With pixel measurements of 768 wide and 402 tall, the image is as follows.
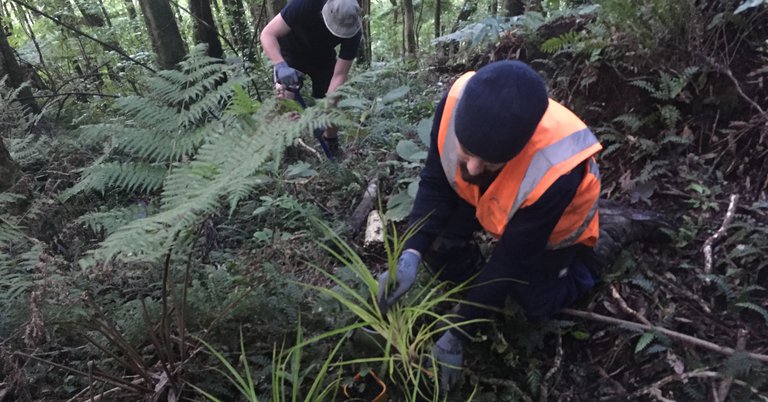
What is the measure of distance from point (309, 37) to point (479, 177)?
305 cm

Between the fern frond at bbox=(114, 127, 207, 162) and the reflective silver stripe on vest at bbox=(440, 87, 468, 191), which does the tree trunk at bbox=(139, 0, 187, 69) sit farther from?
the reflective silver stripe on vest at bbox=(440, 87, 468, 191)

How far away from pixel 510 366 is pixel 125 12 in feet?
41.1


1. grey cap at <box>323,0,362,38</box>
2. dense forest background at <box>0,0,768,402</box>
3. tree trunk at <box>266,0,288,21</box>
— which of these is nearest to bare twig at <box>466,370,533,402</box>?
dense forest background at <box>0,0,768,402</box>

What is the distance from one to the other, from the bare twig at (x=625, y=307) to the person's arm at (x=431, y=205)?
3.37ft

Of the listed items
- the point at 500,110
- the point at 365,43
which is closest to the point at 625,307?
the point at 500,110

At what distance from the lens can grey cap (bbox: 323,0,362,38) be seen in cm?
409

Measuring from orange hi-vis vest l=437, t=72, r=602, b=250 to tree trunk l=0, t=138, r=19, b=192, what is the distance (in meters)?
2.46

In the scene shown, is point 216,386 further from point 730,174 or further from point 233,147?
point 730,174

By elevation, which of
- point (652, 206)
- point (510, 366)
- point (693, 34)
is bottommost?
point (510, 366)

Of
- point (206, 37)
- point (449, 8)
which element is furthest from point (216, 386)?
point (449, 8)

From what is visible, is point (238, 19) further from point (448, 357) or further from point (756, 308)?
point (756, 308)

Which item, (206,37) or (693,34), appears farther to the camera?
(206,37)

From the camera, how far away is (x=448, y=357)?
2301mm

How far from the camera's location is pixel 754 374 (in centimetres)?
207
